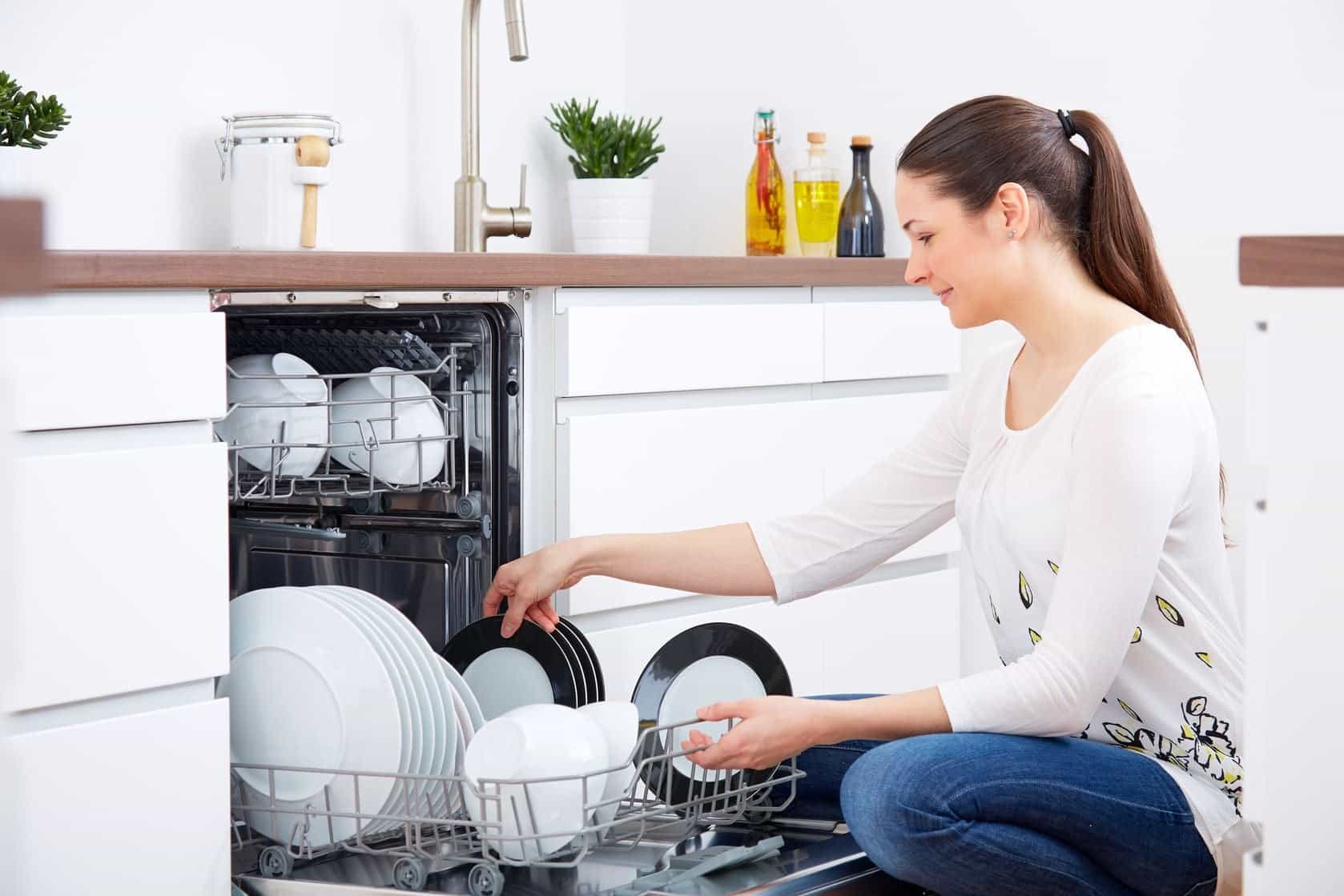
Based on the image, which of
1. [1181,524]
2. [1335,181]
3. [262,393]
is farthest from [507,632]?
[1335,181]

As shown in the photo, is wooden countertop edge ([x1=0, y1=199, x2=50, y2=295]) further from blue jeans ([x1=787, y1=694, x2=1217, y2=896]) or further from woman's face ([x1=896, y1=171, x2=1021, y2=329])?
woman's face ([x1=896, y1=171, x2=1021, y2=329])

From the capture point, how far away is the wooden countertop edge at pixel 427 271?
1380mm

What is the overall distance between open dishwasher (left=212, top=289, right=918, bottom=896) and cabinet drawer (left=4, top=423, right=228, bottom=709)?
16cm

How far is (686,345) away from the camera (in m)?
2.03

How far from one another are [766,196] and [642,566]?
1085mm

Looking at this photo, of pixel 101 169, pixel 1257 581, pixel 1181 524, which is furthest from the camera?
pixel 101 169

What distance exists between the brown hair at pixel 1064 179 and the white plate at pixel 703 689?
531 mm

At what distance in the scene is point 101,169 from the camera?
214 centimetres

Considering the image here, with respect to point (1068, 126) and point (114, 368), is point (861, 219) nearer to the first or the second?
point (1068, 126)

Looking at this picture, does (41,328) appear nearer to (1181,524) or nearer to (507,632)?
(507,632)

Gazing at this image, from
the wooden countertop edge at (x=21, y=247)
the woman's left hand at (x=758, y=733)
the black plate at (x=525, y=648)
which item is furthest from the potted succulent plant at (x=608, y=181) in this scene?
the wooden countertop edge at (x=21, y=247)

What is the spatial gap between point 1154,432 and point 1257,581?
51cm

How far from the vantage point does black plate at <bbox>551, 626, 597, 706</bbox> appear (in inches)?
67.7

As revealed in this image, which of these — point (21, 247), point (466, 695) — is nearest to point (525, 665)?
point (466, 695)
